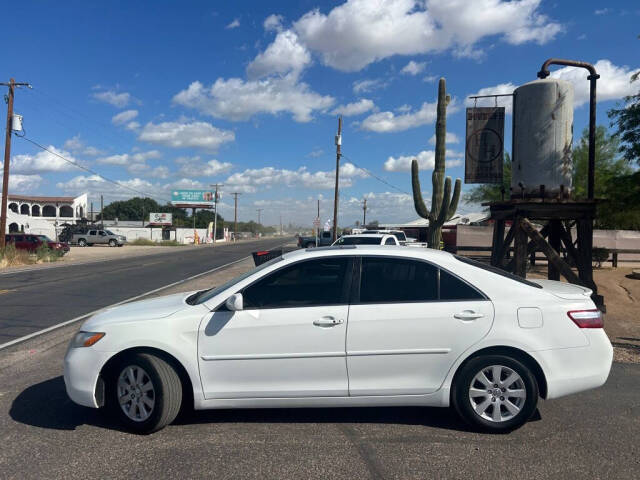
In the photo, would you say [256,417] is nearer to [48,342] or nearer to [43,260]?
[48,342]

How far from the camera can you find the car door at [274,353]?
4062 mm

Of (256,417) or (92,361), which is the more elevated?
(92,361)

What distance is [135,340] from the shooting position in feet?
13.4

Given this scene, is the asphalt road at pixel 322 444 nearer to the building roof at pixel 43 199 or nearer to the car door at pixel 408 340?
the car door at pixel 408 340

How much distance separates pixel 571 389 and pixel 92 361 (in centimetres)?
394

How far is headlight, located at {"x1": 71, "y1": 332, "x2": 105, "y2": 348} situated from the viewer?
4156 millimetres

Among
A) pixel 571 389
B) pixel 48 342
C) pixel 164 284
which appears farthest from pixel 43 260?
pixel 571 389

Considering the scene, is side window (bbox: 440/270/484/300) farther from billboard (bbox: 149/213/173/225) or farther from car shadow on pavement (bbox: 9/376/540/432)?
billboard (bbox: 149/213/173/225)

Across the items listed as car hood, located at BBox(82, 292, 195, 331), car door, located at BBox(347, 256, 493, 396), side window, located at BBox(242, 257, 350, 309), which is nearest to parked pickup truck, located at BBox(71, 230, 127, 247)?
car hood, located at BBox(82, 292, 195, 331)

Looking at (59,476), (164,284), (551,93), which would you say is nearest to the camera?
(59,476)

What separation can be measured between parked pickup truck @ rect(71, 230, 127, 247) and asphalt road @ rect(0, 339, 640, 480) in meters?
51.7

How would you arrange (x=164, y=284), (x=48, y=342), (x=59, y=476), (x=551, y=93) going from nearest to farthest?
(x=59, y=476)
(x=48, y=342)
(x=551, y=93)
(x=164, y=284)

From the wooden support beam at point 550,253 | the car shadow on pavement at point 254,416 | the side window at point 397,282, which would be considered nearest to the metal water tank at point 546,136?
the wooden support beam at point 550,253

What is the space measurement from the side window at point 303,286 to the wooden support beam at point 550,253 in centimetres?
660
